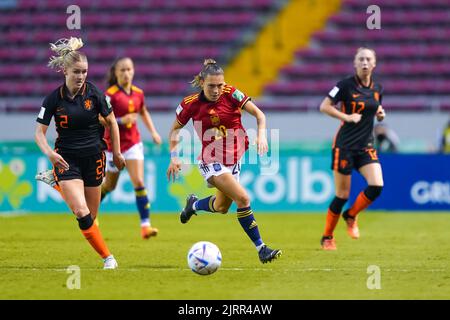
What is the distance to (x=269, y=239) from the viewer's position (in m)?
12.3

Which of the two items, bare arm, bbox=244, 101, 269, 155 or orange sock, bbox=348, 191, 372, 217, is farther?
orange sock, bbox=348, 191, 372, 217

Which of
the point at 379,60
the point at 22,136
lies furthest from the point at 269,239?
the point at 379,60

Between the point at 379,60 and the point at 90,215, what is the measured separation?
16.2 meters

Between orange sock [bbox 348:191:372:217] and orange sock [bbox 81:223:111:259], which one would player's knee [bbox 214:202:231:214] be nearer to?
orange sock [bbox 81:223:111:259]

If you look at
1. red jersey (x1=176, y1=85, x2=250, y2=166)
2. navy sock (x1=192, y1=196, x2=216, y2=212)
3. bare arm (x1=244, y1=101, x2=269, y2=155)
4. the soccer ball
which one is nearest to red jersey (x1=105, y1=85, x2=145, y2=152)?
navy sock (x1=192, y1=196, x2=216, y2=212)

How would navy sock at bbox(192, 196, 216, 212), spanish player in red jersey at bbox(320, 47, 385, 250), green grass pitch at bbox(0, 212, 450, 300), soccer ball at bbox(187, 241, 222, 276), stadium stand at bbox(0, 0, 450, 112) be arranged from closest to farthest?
green grass pitch at bbox(0, 212, 450, 300), soccer ball at bbox(187, 241, 222, 276), navy sock at bbox(192, 196, 216, 212), spanish player in red jersey at bbox(320, 47, 385, 250), stadium stand at bbox(0, 0, 450, 112)

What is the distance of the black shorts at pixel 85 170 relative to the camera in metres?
8.75

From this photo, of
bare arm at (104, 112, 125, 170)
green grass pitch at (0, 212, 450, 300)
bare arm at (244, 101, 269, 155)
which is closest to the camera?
green grass pitch at (0, 212, 450, 300)

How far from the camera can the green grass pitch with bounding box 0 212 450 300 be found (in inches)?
294

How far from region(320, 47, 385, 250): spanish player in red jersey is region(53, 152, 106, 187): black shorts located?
3.12 metres

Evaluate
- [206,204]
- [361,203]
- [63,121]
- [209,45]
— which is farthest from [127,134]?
[209,45]

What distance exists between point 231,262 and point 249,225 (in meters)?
0.74

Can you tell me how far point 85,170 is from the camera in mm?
8922
